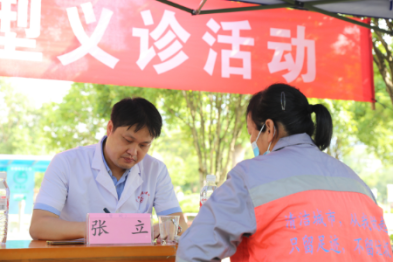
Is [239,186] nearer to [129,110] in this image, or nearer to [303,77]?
[129,110]

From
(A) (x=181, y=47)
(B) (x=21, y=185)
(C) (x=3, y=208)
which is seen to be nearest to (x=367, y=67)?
(A) (x=181, y=47)

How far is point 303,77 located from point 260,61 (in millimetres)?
Result: 409

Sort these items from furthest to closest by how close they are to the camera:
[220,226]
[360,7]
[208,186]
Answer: [360,7], [208,186], [220,226]

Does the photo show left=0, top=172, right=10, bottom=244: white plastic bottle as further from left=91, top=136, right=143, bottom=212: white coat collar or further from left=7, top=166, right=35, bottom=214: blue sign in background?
left=7, top=166, right=35, bottom=214: blue sign in background

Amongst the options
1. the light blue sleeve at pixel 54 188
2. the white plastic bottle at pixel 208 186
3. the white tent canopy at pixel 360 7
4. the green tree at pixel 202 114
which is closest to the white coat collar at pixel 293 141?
the white plastic bottle at pixel 208 186

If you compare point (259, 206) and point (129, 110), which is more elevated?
point (129, 110)

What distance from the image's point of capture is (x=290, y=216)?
1133mm

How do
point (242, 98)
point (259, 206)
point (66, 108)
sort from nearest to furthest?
point (259, 206)
point (242, 98)
point (66, 108)

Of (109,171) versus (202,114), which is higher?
(202,114)

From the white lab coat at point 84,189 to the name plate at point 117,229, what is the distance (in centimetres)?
47

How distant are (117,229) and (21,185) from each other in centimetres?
818

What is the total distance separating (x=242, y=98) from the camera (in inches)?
279

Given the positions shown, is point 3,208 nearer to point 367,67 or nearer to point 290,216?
point 290,216

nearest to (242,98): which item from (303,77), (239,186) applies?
(303,77)
